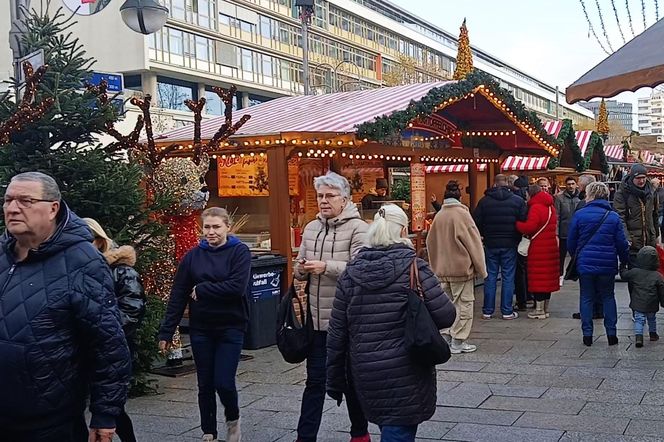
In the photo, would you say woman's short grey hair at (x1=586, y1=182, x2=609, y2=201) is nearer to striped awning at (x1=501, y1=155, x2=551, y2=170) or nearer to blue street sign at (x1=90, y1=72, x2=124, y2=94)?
blue street sign at (x1=90, y1=72, x2=124, y2=94)

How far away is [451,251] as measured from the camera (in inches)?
325

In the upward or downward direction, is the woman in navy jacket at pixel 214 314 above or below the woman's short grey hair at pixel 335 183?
below

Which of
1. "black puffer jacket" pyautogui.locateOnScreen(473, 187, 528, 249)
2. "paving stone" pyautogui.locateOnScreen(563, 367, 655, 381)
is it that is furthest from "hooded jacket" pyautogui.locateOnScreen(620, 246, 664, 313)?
"black puffer jacket" pyautogui.locateOnScreen(473, 187, 528, 249)

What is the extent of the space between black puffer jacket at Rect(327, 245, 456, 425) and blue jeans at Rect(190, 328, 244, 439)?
126cm

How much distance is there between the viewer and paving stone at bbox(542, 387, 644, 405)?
6072 millimetres

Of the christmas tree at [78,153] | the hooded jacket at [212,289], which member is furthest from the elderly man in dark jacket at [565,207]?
the hooded jacket at [212,289]

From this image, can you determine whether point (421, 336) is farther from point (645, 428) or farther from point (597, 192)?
point (597, 192)

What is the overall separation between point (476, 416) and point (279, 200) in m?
4.69

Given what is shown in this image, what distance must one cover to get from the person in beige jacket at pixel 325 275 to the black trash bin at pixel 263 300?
3.88 metres

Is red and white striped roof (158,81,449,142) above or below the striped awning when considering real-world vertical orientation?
above

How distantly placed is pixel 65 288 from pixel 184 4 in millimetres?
48309

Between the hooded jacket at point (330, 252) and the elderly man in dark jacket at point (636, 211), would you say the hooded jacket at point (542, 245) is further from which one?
the hooded jacket at point (330, 252)

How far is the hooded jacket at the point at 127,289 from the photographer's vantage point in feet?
14.2

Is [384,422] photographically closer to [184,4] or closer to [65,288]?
[65,288]
